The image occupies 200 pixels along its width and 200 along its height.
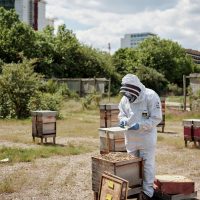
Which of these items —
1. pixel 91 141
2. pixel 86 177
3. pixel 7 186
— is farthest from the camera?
pixel 91 141

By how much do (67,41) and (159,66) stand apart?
52.4ft

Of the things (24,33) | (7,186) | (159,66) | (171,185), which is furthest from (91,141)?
(159,66)

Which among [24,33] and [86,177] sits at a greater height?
[24,33]

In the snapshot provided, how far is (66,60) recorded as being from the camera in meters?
41.6

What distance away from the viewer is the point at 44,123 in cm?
1360

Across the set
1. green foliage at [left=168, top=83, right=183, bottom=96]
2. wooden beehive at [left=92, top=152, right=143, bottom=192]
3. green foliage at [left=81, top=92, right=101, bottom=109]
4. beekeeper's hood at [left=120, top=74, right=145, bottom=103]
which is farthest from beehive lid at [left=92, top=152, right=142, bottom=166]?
green foliage at [left=168, top=83, right=183, bottom=96]

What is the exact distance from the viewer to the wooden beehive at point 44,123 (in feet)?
44.5

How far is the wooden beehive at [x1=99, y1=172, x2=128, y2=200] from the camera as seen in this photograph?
17.9 ft

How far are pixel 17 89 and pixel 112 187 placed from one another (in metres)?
16.5

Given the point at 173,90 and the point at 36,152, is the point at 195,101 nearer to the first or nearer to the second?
the point at 36,152

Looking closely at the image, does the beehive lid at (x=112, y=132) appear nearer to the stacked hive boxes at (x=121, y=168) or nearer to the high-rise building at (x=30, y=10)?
the stacked hive boxes at (x=121, y=168)

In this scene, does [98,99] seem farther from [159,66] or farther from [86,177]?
[159,66]

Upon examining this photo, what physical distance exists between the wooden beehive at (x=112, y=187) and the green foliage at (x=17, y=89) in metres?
16.2

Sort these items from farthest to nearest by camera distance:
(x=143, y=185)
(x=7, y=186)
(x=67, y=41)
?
(x=67, y=41) < (x=7, y=186) < (x=143, y=185)
